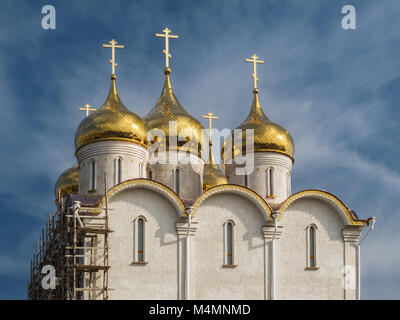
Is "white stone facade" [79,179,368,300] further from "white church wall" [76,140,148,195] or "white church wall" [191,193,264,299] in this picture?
"white church wall" [76,140,148,195]

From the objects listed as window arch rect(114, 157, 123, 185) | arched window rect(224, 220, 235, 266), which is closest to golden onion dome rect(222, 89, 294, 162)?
arched window rect(224, 220, 235, 266)

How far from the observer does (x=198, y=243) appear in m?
21.0

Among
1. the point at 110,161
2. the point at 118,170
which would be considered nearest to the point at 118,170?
the point at 118,170

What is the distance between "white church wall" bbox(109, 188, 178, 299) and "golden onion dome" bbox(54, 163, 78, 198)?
269 inches

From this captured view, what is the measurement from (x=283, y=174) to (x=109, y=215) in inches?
230

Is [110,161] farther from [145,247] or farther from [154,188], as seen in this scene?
[145,247]

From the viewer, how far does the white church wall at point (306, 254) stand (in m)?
21.4

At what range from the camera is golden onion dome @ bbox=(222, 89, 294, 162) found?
23859 millimetres

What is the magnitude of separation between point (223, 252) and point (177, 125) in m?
4.21

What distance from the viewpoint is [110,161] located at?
2211 cm

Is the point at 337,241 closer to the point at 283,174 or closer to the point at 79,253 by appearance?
the point at 283,174
